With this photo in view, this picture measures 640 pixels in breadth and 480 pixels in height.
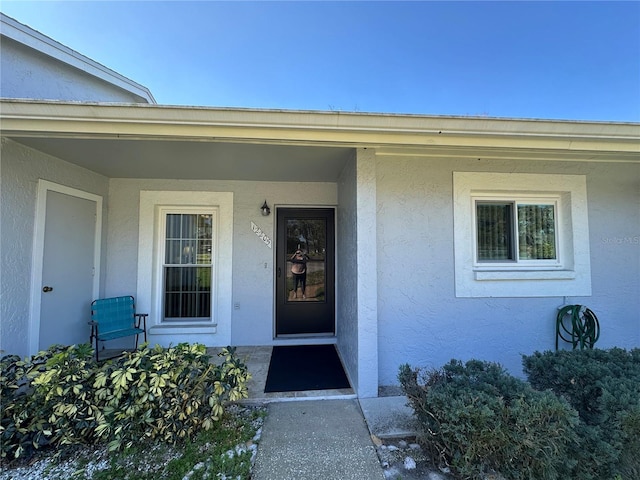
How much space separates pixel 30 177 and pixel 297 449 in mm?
3837

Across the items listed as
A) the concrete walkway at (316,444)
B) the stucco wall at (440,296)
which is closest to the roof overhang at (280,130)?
the stucco wall at (440,296)

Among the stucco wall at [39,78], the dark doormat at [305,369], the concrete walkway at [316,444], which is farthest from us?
the stucco wall at [39,78]

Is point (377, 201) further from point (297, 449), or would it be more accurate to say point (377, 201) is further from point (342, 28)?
point (342, 28)

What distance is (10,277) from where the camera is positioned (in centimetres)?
276

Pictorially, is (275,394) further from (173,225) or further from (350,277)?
(173,225)

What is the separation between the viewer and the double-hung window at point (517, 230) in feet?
11.0

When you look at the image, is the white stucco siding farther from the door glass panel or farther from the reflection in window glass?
the reflection in window glass

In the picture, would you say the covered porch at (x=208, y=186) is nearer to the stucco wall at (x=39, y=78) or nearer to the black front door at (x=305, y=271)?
the black front door at (x=305, y=271)

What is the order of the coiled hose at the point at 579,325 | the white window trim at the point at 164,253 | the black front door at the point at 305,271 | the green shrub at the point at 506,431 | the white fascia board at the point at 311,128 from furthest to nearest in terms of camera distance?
the black front door at the point at 305,271 → the white window trim at the point at 164,253 → the coiled hose at the point at 579,325 → the white fascia board at the point at 311,128 → the green shrub at the point at 506,431

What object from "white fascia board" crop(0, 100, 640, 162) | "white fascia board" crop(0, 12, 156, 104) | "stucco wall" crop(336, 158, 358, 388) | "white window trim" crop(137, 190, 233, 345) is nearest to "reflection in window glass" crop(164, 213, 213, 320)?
"white window trim" crop(137, 190, 233, 345)

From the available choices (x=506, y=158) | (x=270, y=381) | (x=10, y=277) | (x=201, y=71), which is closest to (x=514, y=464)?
(x=270, y=381)

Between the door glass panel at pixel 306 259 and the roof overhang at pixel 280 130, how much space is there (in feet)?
5.92

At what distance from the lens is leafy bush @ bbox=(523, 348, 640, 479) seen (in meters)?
1.69

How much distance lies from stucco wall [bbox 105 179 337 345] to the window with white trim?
0.40 m
